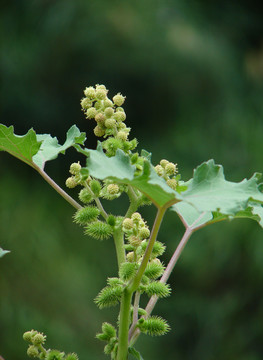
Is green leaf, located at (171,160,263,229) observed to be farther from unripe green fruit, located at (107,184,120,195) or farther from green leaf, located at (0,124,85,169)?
green leaf, located at (0,124,85,169)

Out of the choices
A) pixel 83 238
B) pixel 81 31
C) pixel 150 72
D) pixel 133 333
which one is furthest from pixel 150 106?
pixel 133 333

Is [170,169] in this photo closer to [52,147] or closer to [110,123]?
[110,123]

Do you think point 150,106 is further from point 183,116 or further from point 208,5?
point 208,5

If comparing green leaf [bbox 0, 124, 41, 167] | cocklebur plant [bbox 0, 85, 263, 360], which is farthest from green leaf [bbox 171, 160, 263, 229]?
A: green leaf [bbox 0, 124, 41, 167]

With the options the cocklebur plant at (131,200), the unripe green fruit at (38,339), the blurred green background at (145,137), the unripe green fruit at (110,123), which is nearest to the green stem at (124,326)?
the cocklebur plant at (131,200)

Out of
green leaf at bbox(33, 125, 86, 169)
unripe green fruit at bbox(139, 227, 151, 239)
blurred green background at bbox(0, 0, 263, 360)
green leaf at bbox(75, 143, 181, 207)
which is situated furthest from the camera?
blurred green background at bbox(0, 0, 263, 360)

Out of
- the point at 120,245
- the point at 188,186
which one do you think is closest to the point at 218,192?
the point at 188,186

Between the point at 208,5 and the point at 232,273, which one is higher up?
the point at 208,5
